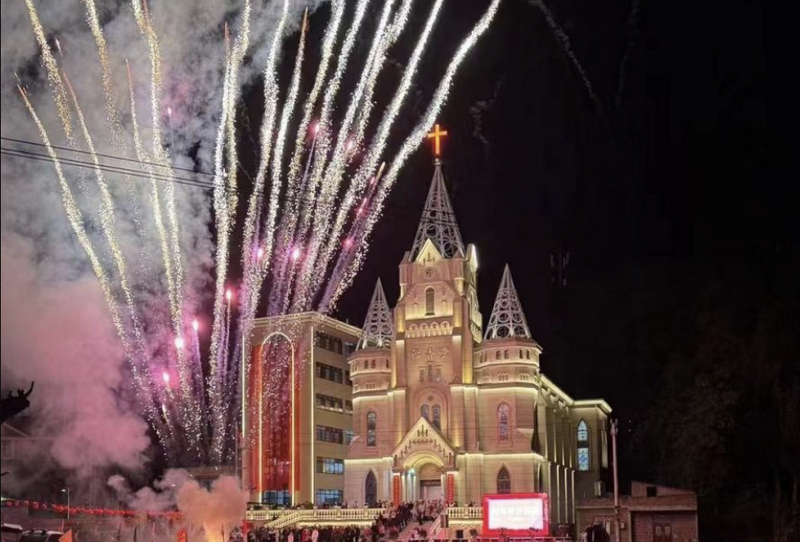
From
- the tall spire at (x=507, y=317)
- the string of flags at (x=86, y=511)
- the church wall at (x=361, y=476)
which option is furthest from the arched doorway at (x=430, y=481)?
the string of flags at (x=86, y=511)

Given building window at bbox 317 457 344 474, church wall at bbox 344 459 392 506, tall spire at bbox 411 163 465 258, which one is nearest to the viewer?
church wall at bbox 344 459 392 506

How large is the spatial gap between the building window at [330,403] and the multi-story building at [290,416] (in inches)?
3.1

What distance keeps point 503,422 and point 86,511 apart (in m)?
33.8

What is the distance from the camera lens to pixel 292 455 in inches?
2670

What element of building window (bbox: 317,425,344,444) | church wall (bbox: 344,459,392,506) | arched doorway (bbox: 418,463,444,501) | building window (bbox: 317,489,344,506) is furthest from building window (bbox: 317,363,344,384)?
arched doorway (bbox: 418,463,444,501)

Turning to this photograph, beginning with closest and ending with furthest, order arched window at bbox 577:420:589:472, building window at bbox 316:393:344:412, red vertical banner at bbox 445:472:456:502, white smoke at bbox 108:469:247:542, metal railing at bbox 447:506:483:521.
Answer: white smoke at bbox 108:469:247:542 → metal railing at bbox 447:506:483:521 → red vertical banner at bbox 445:472:456:502 → building window at bbox 316:393:344:412 → arched window at bbox 577:420:589:472

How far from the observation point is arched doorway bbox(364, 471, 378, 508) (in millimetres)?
59594

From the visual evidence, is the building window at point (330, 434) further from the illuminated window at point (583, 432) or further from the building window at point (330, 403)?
the illuminated window at point (583, 432)

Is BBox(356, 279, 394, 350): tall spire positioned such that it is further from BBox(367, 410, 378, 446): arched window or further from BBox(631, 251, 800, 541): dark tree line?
BBox(631, 251, 800, 541): dark tree line

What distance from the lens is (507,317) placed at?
6122cm

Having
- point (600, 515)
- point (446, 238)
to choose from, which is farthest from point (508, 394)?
point (600, 515)

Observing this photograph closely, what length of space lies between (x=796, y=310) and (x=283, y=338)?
38.3 metres

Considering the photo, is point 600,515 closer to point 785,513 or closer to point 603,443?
point 785,513

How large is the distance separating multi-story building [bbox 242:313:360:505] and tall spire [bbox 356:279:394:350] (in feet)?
23.0
